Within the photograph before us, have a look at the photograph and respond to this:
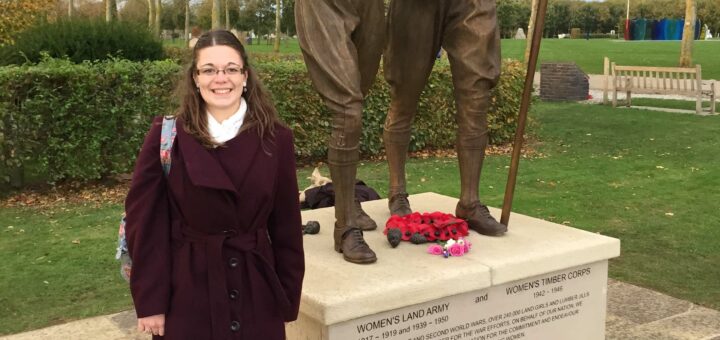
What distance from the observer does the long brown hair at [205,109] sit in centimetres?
243

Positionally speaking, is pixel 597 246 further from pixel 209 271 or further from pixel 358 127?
pixel 209 271

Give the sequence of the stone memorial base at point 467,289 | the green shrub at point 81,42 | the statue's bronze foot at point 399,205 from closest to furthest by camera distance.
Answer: the stone memorial base at point 467,289
the statue's bronze foot at point 399,205
the green shrub at point 81,42

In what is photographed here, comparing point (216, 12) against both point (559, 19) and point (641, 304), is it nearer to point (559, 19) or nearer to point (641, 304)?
point (641, 304)

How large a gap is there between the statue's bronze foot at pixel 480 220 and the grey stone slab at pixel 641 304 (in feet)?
3.75

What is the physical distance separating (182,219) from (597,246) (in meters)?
2.15

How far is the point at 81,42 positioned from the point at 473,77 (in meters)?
8.49

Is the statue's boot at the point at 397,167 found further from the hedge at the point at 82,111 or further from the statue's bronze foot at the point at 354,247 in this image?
the hedge at the point at 82,111

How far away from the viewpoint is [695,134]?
12.4m

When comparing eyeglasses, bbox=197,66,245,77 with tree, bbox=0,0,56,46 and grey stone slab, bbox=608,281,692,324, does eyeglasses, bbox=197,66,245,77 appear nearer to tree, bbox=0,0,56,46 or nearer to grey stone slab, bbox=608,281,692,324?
grey stone slab, bbox=608,281,692,324

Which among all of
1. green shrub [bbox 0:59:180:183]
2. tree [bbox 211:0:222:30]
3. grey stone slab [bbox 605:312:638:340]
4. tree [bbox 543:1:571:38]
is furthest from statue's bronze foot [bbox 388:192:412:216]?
tree [bbox 543:1:571:38]

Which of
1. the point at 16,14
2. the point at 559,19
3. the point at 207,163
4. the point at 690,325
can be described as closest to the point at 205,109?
the point at 207,163

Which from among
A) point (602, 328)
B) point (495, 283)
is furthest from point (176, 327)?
point (602, 328)

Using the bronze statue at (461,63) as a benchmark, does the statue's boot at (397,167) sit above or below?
below

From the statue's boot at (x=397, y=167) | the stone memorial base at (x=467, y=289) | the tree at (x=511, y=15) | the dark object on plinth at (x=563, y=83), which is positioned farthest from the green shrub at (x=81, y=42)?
the tree at (x=511, y=15)
